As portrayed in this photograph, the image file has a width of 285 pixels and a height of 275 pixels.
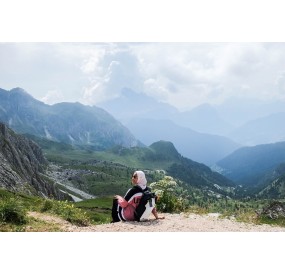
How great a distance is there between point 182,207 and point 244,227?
552 cm

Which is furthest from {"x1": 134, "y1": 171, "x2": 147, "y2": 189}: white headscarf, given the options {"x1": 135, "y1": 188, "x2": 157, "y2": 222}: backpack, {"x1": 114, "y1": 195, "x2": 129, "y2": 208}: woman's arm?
{"x1": 114, "y1": 195, "x2": 129, "y2": 208}: woman's arm

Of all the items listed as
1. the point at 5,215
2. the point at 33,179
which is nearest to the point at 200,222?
the point at 5,215

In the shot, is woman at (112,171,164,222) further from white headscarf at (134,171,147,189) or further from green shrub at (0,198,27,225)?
green shrub at (0,198,27,225)

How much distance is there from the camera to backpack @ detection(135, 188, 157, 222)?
65.2 feet

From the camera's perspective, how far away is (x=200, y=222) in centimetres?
2144

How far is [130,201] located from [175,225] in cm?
252

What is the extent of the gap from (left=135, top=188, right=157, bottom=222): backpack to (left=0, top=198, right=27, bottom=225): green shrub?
5.49 meters

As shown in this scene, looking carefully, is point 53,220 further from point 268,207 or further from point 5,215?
point 268,207

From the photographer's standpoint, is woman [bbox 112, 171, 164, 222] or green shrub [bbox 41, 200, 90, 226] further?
green shrub [bbox 41, 200, 90, 226]

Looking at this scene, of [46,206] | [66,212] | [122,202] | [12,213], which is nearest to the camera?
[12,213]

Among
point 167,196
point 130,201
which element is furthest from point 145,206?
point 167,196

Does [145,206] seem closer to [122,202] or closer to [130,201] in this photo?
[130,201]

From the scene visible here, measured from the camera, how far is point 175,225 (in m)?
19.8

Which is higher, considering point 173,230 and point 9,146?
point 9,146
